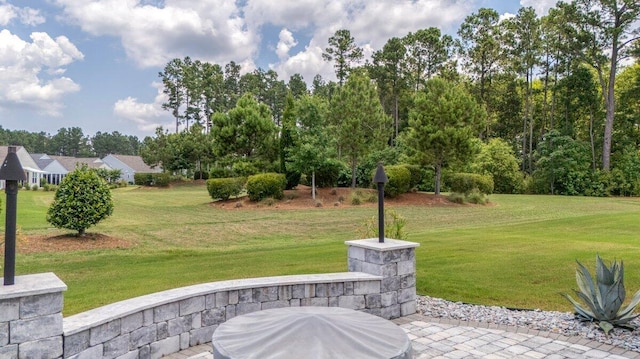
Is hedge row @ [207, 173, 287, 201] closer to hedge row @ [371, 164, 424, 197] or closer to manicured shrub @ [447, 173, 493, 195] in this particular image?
hedge row @ [371, 164, 424, 197]

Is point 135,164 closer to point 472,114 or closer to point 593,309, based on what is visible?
point 472,114

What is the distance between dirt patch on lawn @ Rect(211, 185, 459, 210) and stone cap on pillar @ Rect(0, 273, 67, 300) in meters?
14.8

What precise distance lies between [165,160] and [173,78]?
11145mm

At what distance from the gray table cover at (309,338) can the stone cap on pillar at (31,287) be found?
1.05 m

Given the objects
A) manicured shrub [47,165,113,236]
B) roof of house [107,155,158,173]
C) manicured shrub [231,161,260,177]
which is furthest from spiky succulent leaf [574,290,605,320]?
roof of house [107,155,158,173]

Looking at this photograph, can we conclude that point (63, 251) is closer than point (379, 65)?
Yes

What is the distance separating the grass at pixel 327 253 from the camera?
5.45m

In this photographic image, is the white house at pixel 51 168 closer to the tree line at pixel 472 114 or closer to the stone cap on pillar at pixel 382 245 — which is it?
the tree line at pixel 472 114

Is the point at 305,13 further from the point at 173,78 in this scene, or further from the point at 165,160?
the point at 173,78

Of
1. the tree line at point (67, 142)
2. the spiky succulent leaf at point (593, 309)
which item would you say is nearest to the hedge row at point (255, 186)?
the spiky succulent leaf at point (593, 309)

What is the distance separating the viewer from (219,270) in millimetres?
6375

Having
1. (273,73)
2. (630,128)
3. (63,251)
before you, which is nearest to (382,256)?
(63,251)

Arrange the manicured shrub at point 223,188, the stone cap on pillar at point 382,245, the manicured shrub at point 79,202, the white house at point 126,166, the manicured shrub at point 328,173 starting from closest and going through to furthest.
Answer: the stone cap on pillar at point 382,245 → the manicured shrub at point 79,202 → the manicured shrub at point 223,188 → the manicured shrub at point 328,173 → the white house at point 126,166

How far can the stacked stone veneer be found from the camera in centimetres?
252
